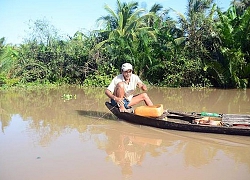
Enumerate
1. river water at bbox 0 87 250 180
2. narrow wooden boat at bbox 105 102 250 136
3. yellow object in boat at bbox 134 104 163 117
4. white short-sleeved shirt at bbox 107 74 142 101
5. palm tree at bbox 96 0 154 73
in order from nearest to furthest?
1. river water at bbox 0 87 250 180
2. narrow wooden boat at bbox 105 102 250 136
3. yellow object in boat at bbox 134 104 163 117
4. white short-sleeved shirt at bbox 107 74 142 101
5. palm tree at bbox 96 0 154 73

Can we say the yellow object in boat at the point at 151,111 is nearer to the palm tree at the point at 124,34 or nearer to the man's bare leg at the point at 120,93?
the man's bare leg at the point at 120,93

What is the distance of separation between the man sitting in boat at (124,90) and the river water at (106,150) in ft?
1.56

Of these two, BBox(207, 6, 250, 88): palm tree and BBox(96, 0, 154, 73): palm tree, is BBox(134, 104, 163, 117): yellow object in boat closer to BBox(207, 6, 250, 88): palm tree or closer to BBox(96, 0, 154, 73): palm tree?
BBox(207, 6, 250, 88): palm tree

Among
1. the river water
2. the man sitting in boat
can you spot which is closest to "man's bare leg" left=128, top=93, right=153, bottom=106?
the man sitting in boat

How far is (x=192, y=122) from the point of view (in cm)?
584

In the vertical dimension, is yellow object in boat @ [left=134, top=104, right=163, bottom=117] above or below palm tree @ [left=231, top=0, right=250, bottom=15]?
below

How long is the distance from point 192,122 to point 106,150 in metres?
1.88

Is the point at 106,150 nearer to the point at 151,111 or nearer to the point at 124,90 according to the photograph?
the point at 151,111

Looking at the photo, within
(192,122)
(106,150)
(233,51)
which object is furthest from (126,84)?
(233,51)

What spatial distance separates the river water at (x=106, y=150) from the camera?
12.7ft

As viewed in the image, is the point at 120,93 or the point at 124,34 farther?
the point at 124,34

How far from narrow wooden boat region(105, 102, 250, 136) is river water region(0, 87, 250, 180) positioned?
11 centimetres

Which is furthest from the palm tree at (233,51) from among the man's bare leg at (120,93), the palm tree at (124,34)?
the man's bare leg at (120,93)

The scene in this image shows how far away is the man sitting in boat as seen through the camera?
629 centimetres
